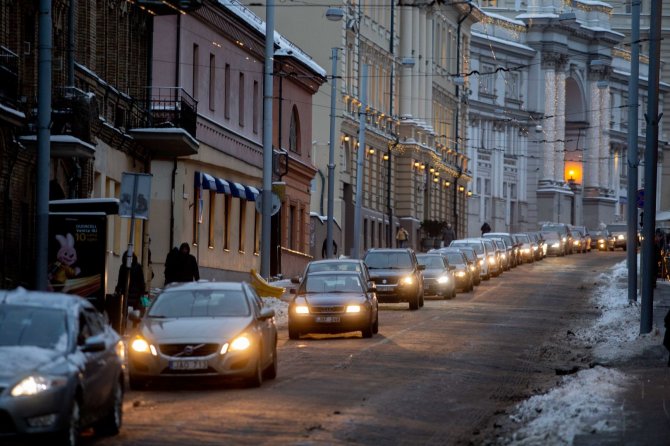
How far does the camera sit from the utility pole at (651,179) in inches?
1312

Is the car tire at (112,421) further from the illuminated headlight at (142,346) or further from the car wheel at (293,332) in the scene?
the car wheel at (293,332)

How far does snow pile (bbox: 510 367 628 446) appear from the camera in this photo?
715 inches

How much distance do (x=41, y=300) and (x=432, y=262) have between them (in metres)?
40.0

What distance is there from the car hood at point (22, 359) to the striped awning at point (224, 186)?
36268mm

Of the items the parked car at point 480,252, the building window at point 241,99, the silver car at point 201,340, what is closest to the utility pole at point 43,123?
the silver car at point 201,340

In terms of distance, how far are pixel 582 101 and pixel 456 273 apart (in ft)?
316

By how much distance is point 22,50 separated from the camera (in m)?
35.9

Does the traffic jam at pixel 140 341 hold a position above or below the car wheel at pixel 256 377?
above

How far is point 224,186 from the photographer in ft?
184

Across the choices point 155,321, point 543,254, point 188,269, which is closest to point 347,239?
point 543,254

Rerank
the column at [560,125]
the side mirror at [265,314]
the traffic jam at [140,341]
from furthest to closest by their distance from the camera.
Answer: the column at [560,125] < the side mirror at [265,314] < the traffic jam at [140,341]

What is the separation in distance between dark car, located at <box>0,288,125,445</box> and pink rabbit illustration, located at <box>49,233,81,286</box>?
12.3 meters

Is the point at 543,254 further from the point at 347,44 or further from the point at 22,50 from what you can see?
the point at 22,50

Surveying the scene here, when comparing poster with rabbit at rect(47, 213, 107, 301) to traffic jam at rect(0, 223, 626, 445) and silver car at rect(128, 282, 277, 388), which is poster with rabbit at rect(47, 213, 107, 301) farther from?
silver car at rect(128, 282, 277, 388)
